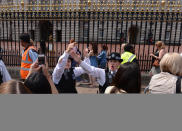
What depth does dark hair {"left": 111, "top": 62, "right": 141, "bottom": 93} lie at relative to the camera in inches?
76.8

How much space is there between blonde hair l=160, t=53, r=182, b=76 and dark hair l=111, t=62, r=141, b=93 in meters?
0.41

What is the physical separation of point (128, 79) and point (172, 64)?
25.1 inches

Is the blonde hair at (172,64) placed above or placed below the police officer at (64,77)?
above

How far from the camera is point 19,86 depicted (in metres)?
1.46

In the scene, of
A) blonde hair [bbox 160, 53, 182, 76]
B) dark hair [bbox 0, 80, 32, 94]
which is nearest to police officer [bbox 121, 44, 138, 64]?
blonde hair [bbox 160, 53, 182, 76]

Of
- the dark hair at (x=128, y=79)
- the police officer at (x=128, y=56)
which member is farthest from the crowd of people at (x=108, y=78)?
the police officer at (x=128, y=56)

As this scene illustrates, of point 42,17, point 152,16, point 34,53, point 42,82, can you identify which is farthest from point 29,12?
point 42,82

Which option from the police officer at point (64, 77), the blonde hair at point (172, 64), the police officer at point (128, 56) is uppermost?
the blonde hair at point (172, 64)

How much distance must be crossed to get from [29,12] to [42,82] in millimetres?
6594

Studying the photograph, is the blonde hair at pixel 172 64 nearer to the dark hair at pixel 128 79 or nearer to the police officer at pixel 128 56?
the dark hair at pixel 128 79

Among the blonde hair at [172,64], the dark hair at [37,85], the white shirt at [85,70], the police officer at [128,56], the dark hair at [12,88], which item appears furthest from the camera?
the police officer at [128,56]

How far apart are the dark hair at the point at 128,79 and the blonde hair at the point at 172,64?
0.41 metres

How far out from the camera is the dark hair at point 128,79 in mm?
1950

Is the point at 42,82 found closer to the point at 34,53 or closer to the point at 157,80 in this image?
the point at 157,80
